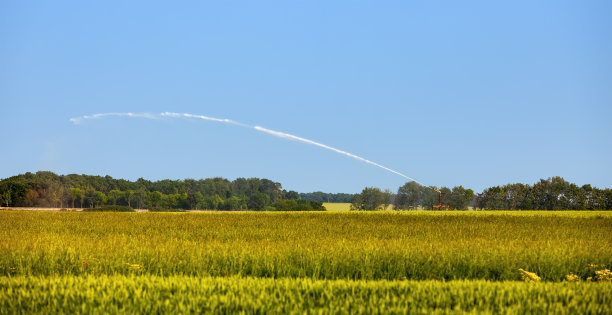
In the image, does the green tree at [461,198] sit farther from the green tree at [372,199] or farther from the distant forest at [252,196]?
the green tree at [372,199]

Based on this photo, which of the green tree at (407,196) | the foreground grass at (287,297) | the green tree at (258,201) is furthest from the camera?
the green tree at (407,196)

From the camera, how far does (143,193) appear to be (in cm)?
10419

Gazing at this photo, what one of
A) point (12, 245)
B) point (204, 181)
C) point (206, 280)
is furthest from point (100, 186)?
point (206, 280)

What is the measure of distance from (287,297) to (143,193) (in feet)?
328

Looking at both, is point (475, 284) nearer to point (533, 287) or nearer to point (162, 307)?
point (533, 287)

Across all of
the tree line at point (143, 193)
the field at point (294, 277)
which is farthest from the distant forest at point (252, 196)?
the field at point (294, 277)

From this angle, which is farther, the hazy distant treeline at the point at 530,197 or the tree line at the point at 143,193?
the hazy distant treeline at the point at 530,197

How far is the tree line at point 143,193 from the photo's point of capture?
295 feet

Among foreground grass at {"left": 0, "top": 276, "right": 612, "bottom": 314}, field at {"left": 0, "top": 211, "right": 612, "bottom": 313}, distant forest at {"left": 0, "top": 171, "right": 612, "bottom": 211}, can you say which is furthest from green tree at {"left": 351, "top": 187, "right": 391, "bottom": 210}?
foreground grass at {"left": 0, "top": 276, "right": 612, "bottom": 314}

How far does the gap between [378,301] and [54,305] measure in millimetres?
6594

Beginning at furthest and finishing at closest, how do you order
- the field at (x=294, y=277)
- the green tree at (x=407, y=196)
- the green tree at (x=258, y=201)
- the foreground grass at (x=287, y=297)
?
1. the green tree at (x=407, y=196)
2. the green tree at (x=258, y=201)
3. the field at (x=294, y=277)
4. the foreground grass at (x=287, y=297)

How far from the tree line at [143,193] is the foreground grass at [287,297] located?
71.9m

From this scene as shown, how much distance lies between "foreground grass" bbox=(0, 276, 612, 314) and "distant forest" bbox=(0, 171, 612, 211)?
71680 mm

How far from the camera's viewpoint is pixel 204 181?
110 m
